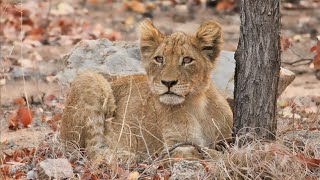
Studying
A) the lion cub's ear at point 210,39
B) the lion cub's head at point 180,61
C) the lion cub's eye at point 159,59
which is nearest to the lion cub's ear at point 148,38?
the lion cub's head at point 180,61

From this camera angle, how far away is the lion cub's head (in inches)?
264

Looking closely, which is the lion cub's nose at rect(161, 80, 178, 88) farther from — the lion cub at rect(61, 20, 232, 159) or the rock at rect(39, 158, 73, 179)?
the rock at rect(39, 158, 73, 179)

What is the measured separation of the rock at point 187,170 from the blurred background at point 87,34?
263 centimetres

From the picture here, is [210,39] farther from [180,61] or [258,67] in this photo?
[258,67]

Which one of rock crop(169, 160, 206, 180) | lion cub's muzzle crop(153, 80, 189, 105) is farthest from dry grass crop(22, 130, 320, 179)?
lion cub's muzzle crop(153, 80, 189, 105)

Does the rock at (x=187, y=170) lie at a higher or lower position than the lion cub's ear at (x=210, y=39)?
lower

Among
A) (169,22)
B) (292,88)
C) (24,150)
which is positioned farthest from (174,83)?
(169,22)

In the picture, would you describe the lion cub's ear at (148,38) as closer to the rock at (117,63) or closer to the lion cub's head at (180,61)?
the lion cub's head at (180,61)

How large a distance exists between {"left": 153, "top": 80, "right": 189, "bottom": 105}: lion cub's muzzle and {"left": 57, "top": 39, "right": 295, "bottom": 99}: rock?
1.87m

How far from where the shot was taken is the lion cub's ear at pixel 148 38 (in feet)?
23.2

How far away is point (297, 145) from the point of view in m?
6.64

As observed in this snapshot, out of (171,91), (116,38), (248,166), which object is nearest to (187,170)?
(248,166)

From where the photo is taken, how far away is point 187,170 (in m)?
6.12

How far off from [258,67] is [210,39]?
69 cm
